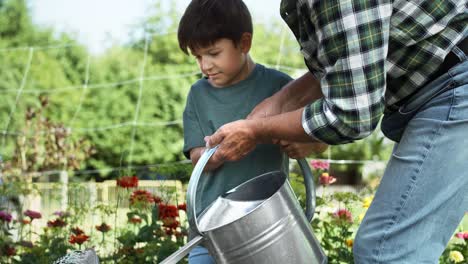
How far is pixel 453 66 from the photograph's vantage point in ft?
5.29

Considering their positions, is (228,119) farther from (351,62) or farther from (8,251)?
(8,251)

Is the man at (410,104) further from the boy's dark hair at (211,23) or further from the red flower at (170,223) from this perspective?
the red flower at (170,223)

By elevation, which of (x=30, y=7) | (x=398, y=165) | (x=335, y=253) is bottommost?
(x=335, y=253)

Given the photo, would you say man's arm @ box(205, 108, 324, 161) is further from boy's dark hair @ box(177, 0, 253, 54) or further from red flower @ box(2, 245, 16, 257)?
red flower @ box(2, 245, 16, 257)

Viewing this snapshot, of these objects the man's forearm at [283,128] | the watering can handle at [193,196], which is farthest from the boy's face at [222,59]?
the watering can handle at [193,196]

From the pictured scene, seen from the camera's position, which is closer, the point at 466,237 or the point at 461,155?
the point at 461,155

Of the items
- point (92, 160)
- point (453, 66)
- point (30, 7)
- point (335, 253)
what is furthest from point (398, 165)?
point (30, 7)

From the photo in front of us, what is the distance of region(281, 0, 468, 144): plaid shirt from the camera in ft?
4.93

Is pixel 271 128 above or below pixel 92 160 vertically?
below

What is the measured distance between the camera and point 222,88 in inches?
86.7

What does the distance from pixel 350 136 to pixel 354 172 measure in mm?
7693

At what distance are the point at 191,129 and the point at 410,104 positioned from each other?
0.75 meters

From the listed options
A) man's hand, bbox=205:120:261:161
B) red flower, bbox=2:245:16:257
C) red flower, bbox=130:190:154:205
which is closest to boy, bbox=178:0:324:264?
man's hand, bbox=205:120:261:161

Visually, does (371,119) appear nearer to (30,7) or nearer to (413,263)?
(413,263)
